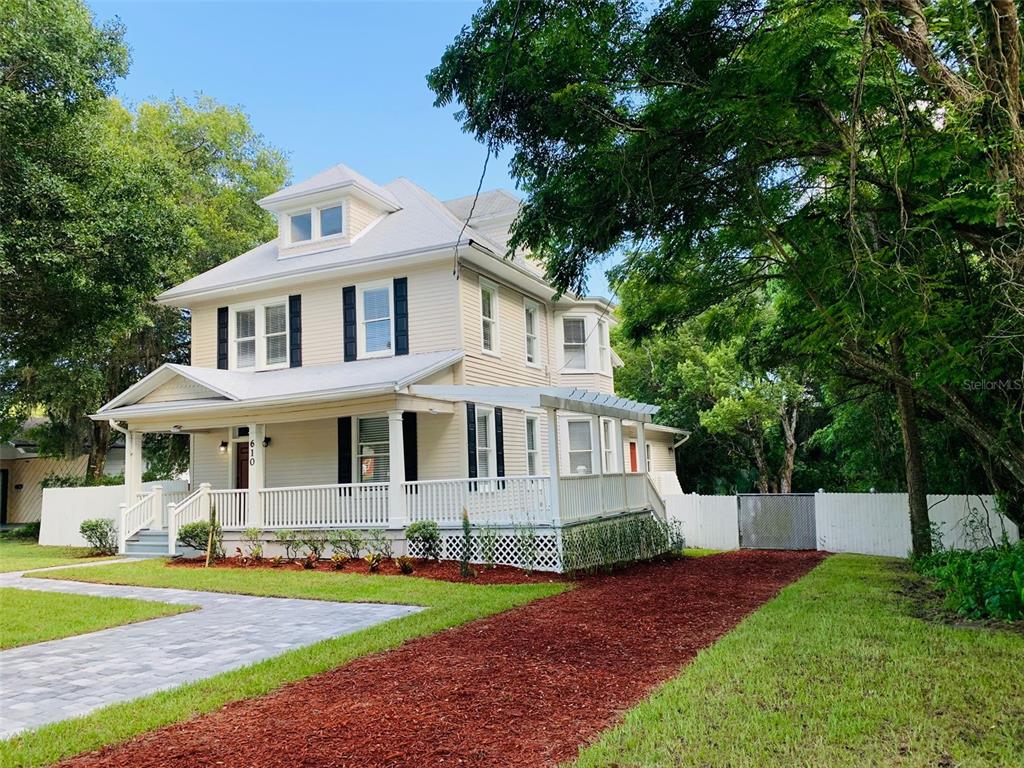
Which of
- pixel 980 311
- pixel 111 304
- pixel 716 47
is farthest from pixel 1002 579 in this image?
pixel 111 304

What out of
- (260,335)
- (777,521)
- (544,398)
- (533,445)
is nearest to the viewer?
(544,398)

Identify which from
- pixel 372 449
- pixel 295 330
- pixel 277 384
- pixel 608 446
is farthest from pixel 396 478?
pixel 608 446

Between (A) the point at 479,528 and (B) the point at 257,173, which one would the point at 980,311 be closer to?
(A) the point at 479,528

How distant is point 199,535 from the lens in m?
14.1

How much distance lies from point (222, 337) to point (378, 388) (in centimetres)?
694

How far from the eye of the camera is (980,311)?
21.1ft

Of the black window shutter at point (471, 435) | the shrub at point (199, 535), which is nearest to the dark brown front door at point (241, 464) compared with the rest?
the shrub at point (199, 535)

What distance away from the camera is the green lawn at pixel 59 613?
7.67 m

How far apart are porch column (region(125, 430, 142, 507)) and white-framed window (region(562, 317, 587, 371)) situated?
10.9 m

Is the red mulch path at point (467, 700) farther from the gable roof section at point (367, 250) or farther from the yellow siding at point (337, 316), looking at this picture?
the gable roof section at point (367, 250)

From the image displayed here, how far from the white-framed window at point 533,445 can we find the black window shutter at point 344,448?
4.51 meters

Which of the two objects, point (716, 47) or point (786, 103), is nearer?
point (786, 103)

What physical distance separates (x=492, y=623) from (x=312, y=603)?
3.01m

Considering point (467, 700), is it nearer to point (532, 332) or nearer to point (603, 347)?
point (532, 332)
